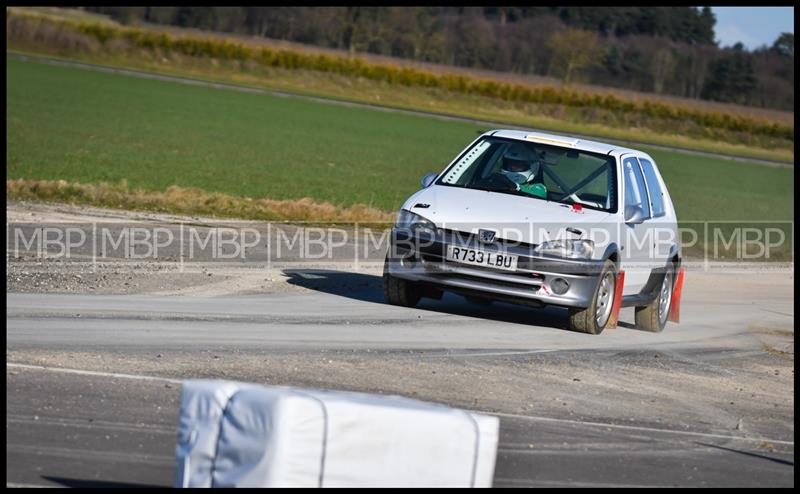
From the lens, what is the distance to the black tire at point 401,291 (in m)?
13.1

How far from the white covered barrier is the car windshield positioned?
25.2ft

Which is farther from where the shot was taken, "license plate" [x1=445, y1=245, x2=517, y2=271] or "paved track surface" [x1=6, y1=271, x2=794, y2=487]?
"license plate" [x1=445, y1=245, x2=517, y2=271]

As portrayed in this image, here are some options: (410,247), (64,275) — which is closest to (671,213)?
(410,247)

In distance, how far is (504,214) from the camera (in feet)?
40.7

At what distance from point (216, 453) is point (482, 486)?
3.72 feet

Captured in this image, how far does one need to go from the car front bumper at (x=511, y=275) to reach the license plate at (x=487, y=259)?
34mm

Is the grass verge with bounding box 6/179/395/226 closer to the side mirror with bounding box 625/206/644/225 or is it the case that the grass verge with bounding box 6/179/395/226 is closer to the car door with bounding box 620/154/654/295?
the car door with bounding box 620/154/654/295

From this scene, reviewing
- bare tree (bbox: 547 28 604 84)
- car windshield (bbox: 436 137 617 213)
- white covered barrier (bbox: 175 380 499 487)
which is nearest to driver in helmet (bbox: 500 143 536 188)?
car windshield (bbox: 436 137 617 213)

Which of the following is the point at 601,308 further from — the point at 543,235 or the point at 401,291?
the point at 401,291

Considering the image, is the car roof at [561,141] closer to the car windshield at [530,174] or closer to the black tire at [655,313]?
the car windshield at [530,174]

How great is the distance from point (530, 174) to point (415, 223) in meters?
1.65

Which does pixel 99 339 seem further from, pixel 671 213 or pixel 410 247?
pixel 671 213

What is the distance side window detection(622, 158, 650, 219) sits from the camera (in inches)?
535

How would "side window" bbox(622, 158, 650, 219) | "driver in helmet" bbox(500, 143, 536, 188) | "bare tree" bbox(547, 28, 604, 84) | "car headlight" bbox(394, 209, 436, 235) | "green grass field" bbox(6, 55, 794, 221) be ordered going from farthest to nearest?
"bare tree" bbox(547, 28, 604, 84)
"green grass field" bbox(6, 55, 794, 221)
"side window" bbox(622, 158, 650, 219)
"driver in helmet" bbox(500, 143, 536, 188)
"car headlight" bbox(394, 209, 436, 235)
